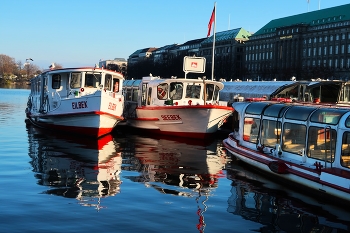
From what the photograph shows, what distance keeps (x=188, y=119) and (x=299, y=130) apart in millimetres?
13072

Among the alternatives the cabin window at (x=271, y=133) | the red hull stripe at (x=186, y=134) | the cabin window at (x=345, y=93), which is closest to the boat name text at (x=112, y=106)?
the red hull stripe at (x=186, y=134)

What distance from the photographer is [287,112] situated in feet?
51.5

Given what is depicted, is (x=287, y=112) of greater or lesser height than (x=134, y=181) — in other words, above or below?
above

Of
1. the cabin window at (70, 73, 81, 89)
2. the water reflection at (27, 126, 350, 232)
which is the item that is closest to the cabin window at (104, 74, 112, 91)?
the cabin window at (70, 73, 81, 89)

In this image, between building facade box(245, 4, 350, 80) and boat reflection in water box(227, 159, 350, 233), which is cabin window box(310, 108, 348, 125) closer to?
boat reflection in water box(227, 159, 350, 233)

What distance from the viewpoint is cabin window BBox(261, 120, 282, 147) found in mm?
16247

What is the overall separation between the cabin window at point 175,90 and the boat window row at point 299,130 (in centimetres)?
1117

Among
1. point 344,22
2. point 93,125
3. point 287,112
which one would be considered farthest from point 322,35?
point 287,112

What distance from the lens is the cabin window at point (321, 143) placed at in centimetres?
1338

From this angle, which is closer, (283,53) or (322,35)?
(322,35)

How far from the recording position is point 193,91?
29.7m

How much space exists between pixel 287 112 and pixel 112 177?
19.1 feet

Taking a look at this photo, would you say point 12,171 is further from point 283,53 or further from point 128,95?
point 283,53

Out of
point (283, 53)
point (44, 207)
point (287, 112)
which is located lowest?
point (44, 207)
